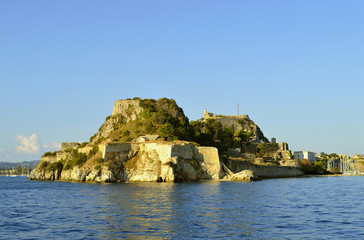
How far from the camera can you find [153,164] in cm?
7525

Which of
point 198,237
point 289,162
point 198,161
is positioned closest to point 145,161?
point 198,161

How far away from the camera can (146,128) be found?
318 feet

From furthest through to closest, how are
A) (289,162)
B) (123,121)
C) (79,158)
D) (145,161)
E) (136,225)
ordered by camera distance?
1. (289,162)
2. (123,121)
3. (79,158)
4. (145,161)
5. (136,225)

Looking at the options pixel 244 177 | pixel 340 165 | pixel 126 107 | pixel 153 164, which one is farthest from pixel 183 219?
pixel 340 165

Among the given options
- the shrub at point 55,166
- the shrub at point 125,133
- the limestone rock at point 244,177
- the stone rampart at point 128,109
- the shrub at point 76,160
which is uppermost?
the stone rampart at point 128,109

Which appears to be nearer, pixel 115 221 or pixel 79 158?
pixel 115 221

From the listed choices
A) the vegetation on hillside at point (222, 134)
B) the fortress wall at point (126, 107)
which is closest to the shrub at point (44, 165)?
the fortress wall at point (126, 107)

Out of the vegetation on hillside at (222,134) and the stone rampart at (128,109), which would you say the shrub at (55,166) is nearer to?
the stone rampart at (128,109)

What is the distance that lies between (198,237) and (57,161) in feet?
282

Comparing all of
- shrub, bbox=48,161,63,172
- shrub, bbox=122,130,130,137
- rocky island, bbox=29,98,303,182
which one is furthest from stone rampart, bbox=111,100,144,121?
shrub, bbox=48,161,63,172

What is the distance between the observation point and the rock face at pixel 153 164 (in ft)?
242

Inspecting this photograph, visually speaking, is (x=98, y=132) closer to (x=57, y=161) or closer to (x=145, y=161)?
(x=57, y=161)

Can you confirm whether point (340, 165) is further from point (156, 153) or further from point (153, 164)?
point (153, 164)

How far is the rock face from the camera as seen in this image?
73875mm
